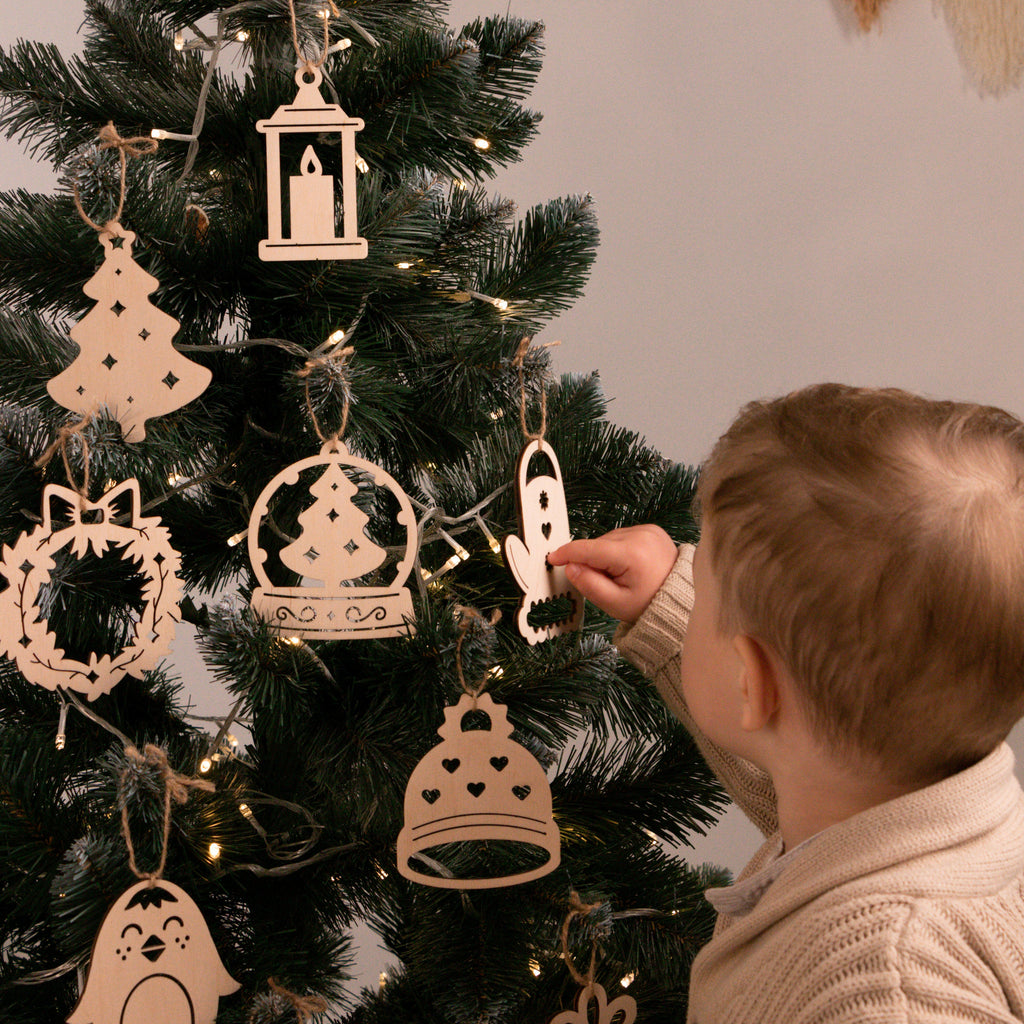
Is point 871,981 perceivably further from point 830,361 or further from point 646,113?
point 646,113

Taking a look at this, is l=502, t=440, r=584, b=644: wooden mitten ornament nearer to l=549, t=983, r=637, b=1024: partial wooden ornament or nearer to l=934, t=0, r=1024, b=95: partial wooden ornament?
l=549, t=983, r=637, b=1024: partial wooden ornament

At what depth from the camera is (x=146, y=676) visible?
790 millimetres

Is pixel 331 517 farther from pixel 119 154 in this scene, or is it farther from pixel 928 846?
pixel 928 846

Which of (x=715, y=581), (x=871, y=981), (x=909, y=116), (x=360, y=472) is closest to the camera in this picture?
(x=871, y=981)

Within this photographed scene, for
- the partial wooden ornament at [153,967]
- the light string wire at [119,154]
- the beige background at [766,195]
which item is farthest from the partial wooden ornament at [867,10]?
the partial wooden ornament at [153,967]

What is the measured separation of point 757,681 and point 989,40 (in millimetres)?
1080

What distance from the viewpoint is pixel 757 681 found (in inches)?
22.6

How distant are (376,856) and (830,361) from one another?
3.04 ft

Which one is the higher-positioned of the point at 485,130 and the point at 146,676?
the point at 485,130

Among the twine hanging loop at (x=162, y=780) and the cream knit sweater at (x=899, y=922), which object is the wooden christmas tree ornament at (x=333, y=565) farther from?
the cream knit sweater at (x=899, y=922)

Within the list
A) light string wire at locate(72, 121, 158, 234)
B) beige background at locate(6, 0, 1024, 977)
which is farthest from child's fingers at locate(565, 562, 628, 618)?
beige background at locate(6, 0, 1024, 977)

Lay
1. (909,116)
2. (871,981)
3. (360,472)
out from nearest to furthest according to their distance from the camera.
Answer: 1. (871,981)
2. (360,472)
3. (909,116)

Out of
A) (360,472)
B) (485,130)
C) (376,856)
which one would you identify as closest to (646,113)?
(485,130)

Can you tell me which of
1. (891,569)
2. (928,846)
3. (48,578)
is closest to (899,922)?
(928,846)
